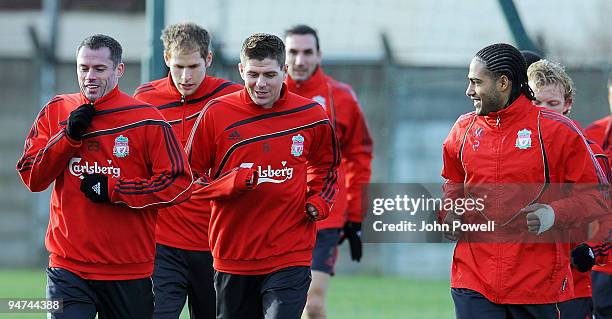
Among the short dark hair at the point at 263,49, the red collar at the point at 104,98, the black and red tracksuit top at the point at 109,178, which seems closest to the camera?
the black and red tracksuit top at the point at 109,178

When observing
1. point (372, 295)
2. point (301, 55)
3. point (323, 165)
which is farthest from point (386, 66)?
point (323, 165)

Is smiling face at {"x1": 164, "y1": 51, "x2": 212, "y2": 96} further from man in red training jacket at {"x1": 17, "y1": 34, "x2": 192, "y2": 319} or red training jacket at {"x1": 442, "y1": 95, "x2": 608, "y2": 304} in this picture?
red training jacket at {"x1": 442, "y1": 95, "x2": 608, "y2": 304}

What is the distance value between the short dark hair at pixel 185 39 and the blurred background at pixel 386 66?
21.1ft

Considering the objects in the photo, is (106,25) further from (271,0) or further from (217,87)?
(217,87)

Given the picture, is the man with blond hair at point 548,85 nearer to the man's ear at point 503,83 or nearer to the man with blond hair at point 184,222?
the man's ear at point 503,83

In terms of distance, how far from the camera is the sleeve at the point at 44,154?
19.5 feet

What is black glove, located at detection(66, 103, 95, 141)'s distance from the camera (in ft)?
19.4

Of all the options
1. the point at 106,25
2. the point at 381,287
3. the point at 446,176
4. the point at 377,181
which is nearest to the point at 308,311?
the point at 446,176

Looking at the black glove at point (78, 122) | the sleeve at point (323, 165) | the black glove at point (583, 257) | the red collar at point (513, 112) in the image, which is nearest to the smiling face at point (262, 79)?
the sleeve at point (323, 165)

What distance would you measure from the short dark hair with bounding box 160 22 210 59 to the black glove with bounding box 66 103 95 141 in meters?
1.36

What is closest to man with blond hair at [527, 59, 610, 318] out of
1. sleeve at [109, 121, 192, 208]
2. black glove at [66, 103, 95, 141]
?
sleeve at [109, 121, 192, 208]

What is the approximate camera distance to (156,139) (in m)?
6.21

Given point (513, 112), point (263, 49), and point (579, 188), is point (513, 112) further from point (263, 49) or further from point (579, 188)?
point (263, 49)

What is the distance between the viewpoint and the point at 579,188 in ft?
19.2
